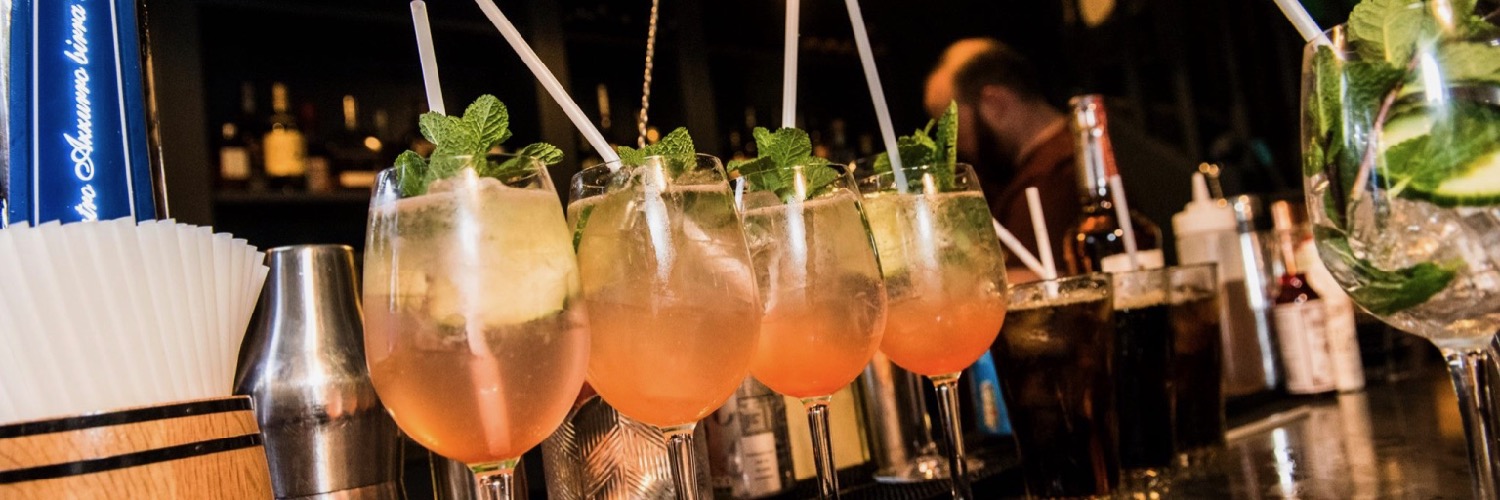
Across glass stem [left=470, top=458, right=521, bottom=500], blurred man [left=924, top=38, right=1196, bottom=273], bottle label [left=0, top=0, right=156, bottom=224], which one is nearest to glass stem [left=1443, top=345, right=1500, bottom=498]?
glass stem [left=470, top=458, right=521, bottom=500]

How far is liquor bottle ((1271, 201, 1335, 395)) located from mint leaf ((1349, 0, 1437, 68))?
39.6 inches

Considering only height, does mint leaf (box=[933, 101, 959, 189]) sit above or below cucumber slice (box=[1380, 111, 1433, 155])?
above

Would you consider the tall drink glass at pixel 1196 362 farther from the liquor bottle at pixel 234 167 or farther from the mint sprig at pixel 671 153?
the liquor bottle at pixel 234 167

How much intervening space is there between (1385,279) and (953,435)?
1.26 feet

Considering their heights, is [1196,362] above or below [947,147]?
below

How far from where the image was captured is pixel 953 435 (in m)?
0.94

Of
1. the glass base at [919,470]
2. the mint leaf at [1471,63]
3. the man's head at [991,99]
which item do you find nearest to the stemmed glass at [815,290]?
the glass base at [919,470]

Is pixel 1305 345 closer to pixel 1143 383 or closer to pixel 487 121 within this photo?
pixel 1143 383

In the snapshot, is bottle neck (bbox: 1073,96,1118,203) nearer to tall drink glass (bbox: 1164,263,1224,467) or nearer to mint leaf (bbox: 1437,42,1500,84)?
tall drink glass (bbox: 1164,263,1224,467)

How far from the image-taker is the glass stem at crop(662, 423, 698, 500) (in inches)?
31.1

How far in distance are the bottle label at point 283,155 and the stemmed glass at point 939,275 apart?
185 cm

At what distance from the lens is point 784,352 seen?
863mm

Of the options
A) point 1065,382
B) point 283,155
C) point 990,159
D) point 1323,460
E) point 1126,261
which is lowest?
point 1323,460

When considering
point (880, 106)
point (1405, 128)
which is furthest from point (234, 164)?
point (1405, 128)
